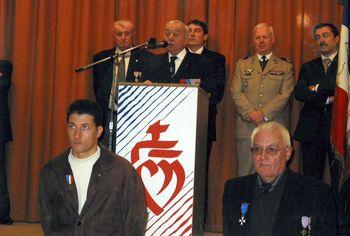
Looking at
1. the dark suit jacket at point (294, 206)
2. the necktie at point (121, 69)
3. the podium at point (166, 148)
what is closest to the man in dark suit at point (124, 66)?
the necktie at point (121, 69)

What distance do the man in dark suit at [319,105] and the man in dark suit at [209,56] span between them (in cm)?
67

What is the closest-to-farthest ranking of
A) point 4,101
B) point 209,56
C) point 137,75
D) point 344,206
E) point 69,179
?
point 69,179, point 344,206, point 137,75, point 209,56, point 4,101

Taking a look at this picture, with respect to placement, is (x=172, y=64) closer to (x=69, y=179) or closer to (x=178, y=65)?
(x=178, y=65)

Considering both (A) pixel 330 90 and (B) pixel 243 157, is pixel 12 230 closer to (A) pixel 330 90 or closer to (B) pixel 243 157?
(B) pixel 243 157

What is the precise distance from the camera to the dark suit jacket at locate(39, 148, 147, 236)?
3109mm

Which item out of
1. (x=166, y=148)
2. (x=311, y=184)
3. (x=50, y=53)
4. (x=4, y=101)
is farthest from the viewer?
(x=50, y=53)

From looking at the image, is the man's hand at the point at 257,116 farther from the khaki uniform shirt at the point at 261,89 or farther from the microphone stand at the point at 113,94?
the microphone stand at the point at 113,94

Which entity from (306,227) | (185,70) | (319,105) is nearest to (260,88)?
(319,105)

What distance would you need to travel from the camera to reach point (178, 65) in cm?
506

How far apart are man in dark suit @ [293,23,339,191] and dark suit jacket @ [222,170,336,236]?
2.14 meters

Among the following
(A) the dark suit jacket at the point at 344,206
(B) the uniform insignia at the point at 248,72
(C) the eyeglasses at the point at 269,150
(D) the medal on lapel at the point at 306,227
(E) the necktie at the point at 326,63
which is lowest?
(A) the dark suit jacket at the point at 344,206

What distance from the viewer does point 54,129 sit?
6473 millimetres

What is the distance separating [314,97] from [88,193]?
8.22 ft

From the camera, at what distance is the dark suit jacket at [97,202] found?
3.11m
